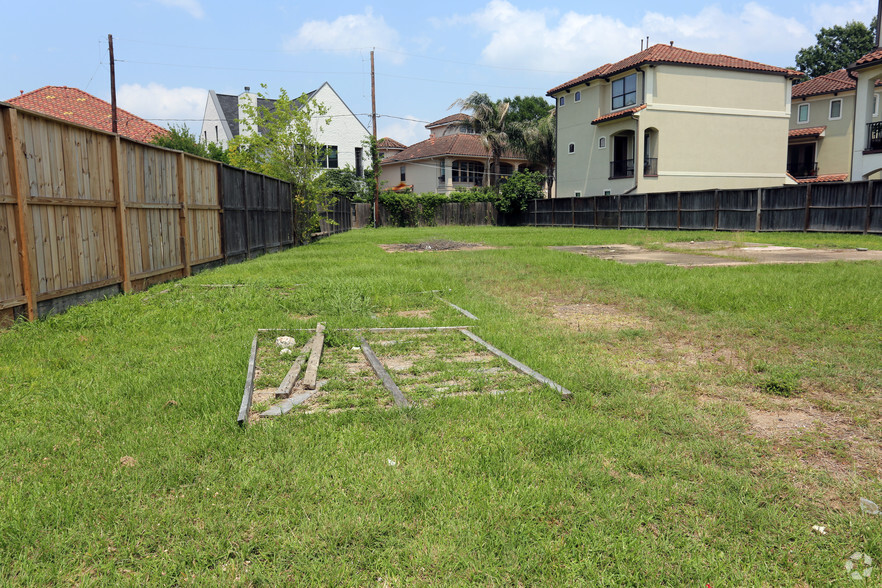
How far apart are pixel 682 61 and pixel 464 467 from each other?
3528 centimetres

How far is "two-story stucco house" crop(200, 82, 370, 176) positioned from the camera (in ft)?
152

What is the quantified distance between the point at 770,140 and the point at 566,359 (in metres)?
36.4

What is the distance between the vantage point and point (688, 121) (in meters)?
33.6

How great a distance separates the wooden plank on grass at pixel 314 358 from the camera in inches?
164

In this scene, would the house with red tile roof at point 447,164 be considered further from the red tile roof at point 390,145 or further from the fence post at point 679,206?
the fence post at point 679,206

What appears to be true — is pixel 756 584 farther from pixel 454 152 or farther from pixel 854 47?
pixel 854 47

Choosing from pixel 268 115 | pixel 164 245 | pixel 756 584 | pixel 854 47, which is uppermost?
pixel 854 47

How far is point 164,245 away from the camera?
938cm

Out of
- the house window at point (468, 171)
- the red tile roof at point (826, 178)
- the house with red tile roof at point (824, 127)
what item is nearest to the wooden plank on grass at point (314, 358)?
the red tile roof at point (826, 178)

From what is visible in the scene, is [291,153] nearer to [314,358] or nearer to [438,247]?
[438,247]

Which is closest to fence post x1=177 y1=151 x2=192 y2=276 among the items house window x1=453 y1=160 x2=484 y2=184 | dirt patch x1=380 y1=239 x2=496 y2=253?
dirt patch x1=380 y1=239 x2=496 y2=253

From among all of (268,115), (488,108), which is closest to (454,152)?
(488,108)

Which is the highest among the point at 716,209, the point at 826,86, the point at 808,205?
the point at 826,86

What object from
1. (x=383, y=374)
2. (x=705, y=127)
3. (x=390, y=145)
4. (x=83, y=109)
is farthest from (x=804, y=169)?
(x=383, y=374)
